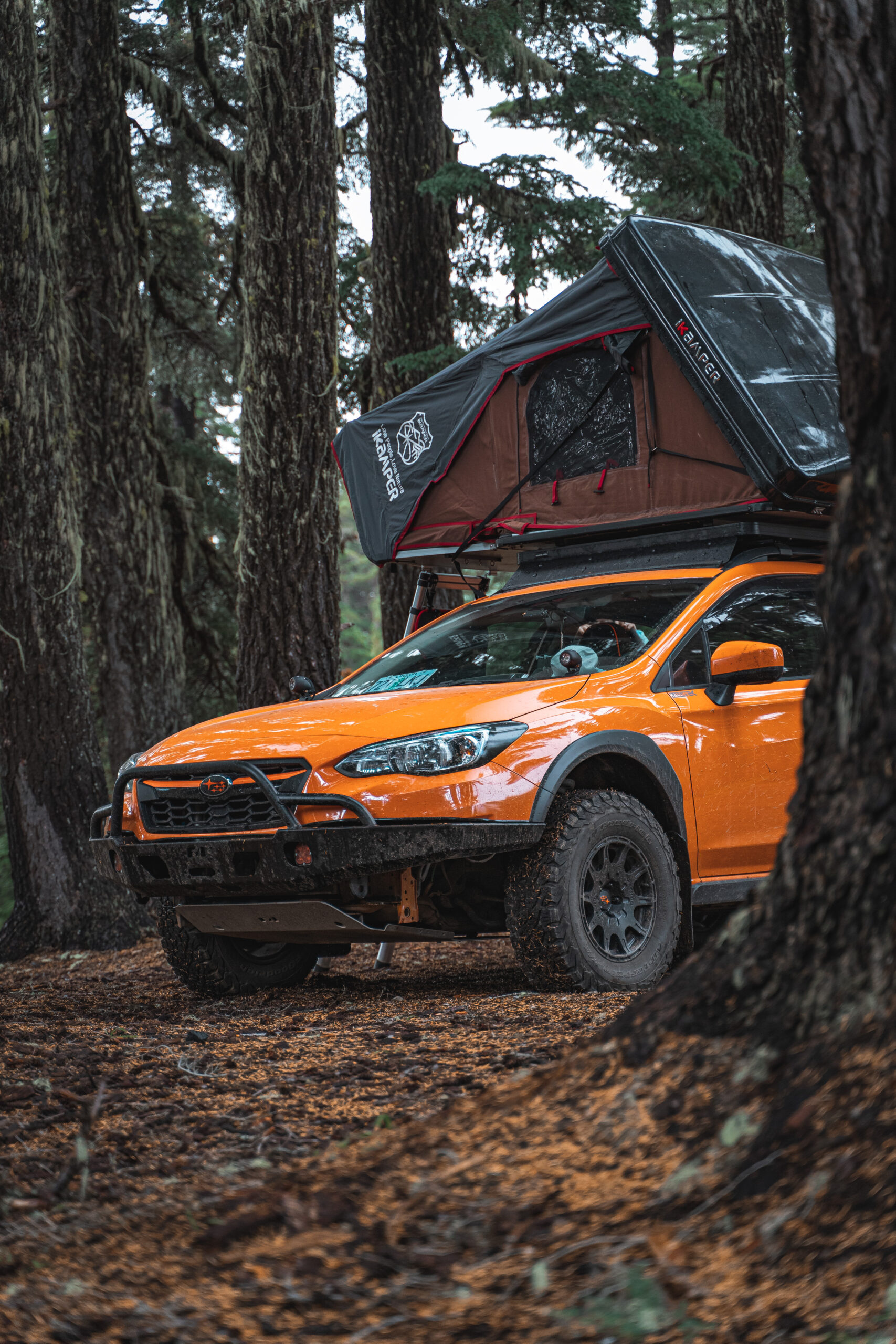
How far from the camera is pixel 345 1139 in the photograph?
3221mm

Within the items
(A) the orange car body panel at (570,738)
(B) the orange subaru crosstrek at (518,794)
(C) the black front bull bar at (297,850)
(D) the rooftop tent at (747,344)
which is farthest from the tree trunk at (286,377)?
(C) the black front bull bar at (297,850)

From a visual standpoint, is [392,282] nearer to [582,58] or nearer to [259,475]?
[582,58]

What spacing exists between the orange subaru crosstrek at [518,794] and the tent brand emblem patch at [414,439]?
205 cm

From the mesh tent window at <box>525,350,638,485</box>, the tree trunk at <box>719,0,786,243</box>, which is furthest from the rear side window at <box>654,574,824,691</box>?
the tree trunk at <box>719,0,786,243</box>

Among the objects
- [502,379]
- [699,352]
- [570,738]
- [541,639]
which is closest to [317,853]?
[570,738]

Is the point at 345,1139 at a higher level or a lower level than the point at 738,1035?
lower

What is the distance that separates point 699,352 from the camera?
22.3 ft

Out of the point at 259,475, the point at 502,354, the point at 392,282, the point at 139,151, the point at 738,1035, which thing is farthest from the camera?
the point at 139,151

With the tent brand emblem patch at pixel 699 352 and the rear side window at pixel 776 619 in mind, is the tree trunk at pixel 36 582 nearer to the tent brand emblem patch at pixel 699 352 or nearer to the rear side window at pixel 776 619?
the tent brand emblem patch at pixel 699 352

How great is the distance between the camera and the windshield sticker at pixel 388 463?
865cm

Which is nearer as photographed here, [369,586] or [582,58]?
[582,58]

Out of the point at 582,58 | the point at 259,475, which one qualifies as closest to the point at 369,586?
the point at 582,58

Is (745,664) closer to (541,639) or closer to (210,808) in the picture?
(541,639)

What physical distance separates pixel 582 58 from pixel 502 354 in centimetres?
684
